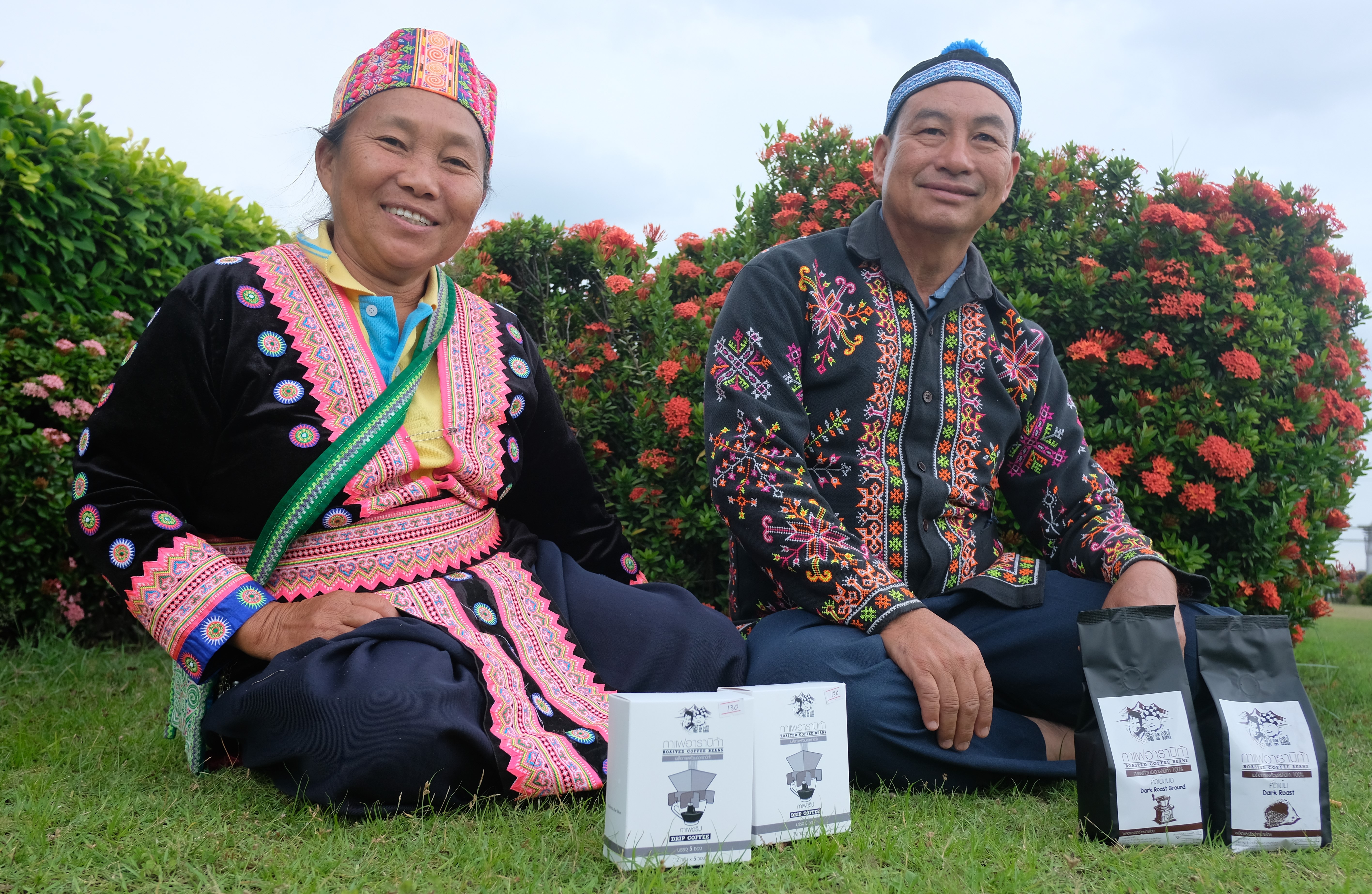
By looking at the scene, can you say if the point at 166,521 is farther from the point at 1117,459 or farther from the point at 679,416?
the point at 1117,459

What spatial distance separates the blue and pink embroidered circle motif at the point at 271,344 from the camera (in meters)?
2.31

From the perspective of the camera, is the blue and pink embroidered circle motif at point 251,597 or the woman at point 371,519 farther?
the blue and pink embroidered circle motif at point 251,597

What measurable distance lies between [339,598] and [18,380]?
264 cm

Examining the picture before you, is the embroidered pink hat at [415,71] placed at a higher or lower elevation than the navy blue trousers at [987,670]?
higher

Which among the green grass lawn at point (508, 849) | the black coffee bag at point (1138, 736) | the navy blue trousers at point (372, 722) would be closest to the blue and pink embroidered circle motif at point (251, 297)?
the navy blue trousers at point (372, 722)

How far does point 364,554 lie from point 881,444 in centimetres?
139

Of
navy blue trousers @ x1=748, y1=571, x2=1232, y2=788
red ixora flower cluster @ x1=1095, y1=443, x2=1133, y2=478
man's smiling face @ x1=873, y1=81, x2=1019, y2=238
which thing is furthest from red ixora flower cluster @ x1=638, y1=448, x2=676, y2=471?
red ixora flower cluster @ x1=1095, y1=443, x2=1133, y2=478

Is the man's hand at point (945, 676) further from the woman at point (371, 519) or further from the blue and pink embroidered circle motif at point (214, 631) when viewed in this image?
the blue and pink embroidered circle motif at point (214, 631)

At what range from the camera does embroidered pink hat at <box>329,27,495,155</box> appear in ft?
8.28

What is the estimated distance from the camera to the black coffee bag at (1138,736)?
74.2 inches

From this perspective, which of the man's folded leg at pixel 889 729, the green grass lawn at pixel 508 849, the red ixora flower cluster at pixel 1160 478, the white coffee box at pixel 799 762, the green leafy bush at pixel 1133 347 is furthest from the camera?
the green leafy bush at pixel 1133 347

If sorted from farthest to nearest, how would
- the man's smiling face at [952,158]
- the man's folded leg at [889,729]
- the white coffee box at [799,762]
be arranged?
the man's smiling face at [952,158], the man's folded leg at [889,729], the white coffee box at [799,762]

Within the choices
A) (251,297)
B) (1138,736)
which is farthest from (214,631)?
(1138,736)

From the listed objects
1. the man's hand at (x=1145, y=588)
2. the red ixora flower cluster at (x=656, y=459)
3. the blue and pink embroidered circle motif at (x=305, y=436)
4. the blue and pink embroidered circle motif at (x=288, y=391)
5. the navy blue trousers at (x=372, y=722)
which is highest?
the blue and pink embroidered circle motif at (x=288, y=391)
